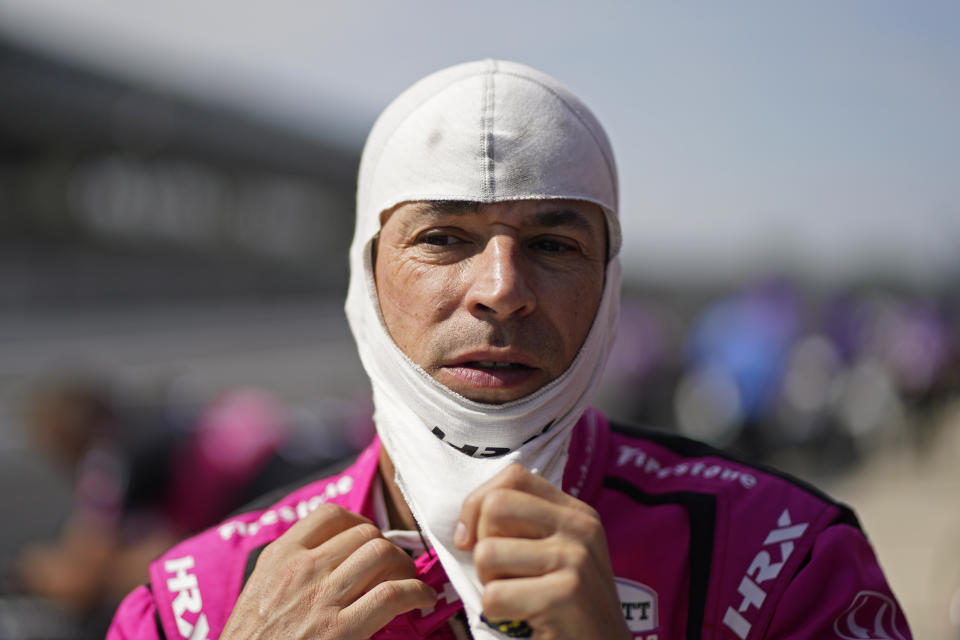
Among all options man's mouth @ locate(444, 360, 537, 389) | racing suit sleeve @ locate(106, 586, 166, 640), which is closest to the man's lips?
man's mouth @ locate(444, 360, 537, 389)

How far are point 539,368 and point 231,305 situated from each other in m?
27.8

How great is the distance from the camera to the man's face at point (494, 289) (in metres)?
1.76

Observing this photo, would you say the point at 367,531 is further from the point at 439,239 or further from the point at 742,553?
the point at 742,553

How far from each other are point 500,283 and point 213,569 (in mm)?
930

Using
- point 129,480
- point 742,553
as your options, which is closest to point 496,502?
point 742,553

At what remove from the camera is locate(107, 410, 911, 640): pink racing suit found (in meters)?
1.78

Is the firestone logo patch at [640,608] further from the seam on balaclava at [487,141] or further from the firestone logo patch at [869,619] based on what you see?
the seam on balaclava at [487,141]

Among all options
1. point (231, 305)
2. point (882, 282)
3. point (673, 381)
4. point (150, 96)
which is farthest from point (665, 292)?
point (673, 381)

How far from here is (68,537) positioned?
4453 mm

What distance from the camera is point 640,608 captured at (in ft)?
6.06

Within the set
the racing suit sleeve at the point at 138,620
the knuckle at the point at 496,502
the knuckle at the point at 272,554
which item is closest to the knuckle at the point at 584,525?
the knuckle at the point at 496,502

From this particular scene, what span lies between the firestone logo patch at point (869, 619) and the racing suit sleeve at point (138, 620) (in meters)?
1.41

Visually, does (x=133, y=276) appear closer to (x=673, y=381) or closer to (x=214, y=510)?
(x=673, y=381)

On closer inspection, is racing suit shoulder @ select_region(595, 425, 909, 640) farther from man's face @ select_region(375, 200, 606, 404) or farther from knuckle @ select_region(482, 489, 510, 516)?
knuckle @ select_region(482, 489, 510, 516)
